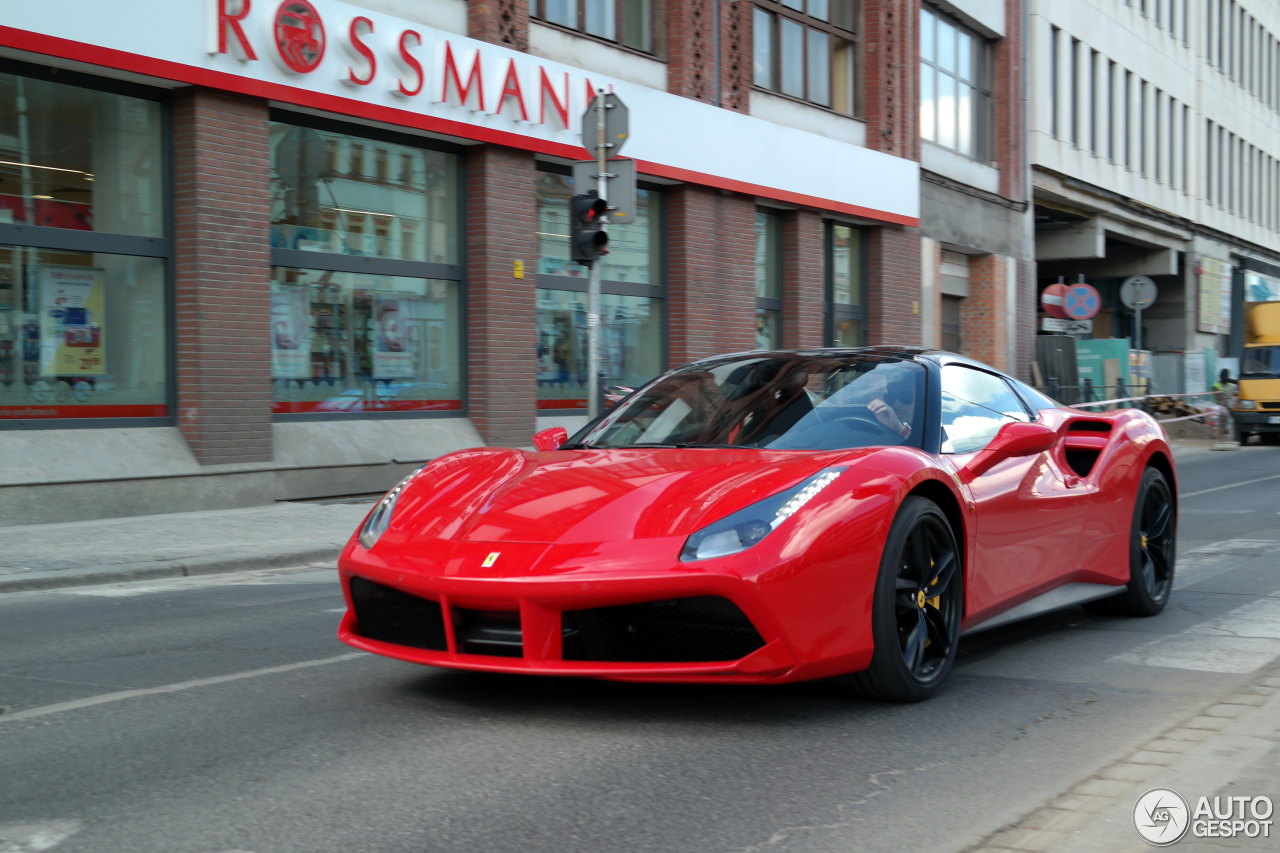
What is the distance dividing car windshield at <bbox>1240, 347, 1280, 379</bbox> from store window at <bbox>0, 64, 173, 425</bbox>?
71.8 feet

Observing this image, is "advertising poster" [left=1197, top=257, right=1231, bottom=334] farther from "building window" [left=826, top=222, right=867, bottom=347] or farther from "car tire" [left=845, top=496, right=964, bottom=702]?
"car tire" [left=845, top=496, right=964, bottom=702]

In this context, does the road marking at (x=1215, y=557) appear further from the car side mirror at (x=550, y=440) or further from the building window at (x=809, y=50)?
the building window at (x=809, y=50)

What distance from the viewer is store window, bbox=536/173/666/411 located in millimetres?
18000

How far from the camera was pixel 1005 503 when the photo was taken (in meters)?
5.41

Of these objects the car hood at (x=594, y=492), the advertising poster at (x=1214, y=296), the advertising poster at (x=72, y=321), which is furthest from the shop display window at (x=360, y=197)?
the advertising poster at (x=1214, y=296)

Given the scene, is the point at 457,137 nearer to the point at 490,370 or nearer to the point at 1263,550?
the point at 490,370

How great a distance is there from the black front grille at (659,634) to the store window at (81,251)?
9540 mm

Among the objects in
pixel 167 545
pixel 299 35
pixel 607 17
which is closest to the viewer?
pixel 167 545

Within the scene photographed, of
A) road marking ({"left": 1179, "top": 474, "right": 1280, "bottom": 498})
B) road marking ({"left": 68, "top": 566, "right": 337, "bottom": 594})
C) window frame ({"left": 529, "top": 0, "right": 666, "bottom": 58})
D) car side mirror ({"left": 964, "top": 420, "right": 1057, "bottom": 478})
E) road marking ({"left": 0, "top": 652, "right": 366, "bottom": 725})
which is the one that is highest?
window frame ({"left": 529, "top": 0, "right": 666, "bottom": 58})

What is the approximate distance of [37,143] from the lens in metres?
12.5

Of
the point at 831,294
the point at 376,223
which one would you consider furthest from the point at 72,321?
the point at 831,294

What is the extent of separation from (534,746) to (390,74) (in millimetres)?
12055

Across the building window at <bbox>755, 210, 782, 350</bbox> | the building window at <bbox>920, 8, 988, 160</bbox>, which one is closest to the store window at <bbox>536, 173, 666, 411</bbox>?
the building window at <bbox>755, 210, 782, 350</bbox>

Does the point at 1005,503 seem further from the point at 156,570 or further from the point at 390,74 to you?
the point at 390,74
